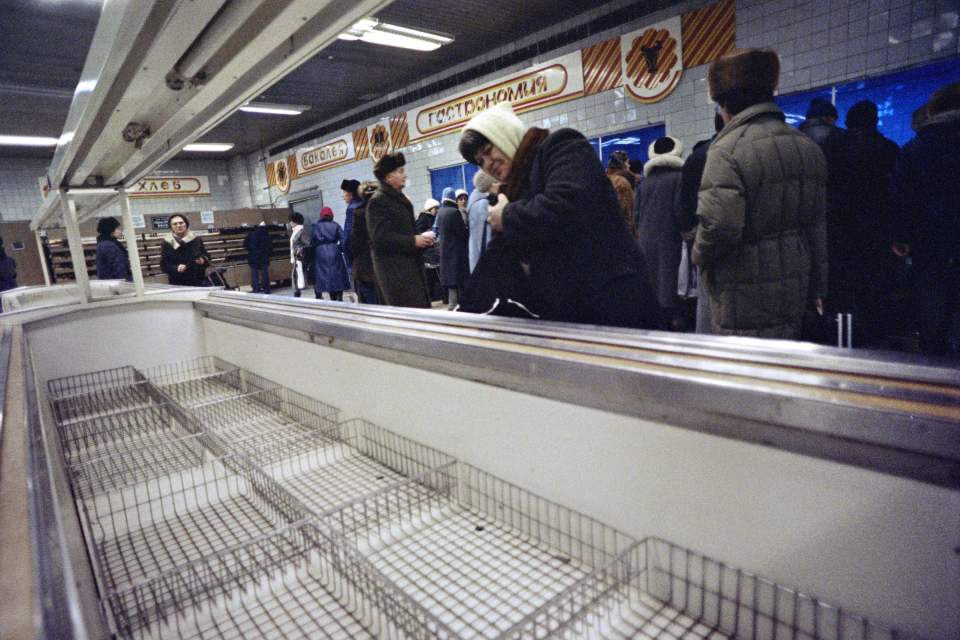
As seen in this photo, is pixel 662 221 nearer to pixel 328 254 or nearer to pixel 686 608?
pixel 686 608

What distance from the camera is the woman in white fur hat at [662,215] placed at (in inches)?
133

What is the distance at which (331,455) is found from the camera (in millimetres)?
1771

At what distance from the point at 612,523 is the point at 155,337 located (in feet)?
9.76

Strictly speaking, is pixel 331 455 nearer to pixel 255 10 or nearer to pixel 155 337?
pixel 255 10

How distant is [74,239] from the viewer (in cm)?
266

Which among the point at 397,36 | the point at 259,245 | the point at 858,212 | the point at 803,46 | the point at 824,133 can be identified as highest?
the point at 397,36

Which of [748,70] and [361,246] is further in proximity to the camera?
[361,246]

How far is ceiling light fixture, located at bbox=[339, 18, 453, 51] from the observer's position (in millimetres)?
6273

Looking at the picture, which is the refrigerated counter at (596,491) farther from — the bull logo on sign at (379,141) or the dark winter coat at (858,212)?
the bull logo on sign at (379,141)

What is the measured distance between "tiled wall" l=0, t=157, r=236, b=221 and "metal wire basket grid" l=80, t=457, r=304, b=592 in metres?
10.7

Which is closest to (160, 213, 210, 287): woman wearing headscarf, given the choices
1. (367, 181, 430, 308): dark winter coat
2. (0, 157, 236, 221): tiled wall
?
(367, 181, 430, 308): dark winter coat

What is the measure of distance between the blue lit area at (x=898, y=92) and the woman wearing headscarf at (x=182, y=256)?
585 centimetres

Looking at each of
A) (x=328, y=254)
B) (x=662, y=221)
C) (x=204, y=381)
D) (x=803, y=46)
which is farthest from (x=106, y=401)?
(x=803, y=46)

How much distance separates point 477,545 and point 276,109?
34.7 ft
